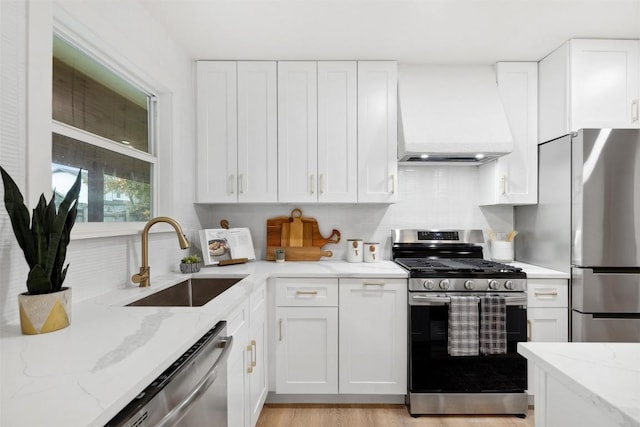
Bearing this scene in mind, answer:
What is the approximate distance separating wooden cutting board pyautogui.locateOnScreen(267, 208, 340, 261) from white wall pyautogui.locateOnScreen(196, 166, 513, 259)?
0.06 meters

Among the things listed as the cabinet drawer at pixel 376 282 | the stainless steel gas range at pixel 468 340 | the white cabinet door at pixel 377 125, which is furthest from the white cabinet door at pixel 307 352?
the white cabinet door at pixel 377 125

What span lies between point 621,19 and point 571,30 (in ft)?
0.86

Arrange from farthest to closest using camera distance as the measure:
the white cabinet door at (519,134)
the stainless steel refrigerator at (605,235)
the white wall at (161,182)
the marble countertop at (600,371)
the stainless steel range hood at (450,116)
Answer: the white cabinet door at (519,134) → the stainless steel range hood at (450,116) → the stainless steel refrigerator at (605,235) → the white wall at (161,182) → the marble countertop at (600,371)

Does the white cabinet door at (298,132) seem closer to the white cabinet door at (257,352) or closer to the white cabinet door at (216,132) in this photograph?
the white cabinet door at (216,132)

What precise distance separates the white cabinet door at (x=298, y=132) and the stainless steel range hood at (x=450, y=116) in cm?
69

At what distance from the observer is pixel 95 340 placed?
1.00 meters

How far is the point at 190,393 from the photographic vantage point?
3.24 ft

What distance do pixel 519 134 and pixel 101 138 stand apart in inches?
112

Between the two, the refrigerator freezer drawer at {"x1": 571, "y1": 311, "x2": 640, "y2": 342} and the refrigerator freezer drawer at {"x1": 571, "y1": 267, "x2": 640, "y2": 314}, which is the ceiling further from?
the refrigerator freezer drawer at {"x1": 571, "y1": 311, "x2": 640, "y2": 342}

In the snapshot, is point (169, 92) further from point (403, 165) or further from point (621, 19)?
point (621, 19)

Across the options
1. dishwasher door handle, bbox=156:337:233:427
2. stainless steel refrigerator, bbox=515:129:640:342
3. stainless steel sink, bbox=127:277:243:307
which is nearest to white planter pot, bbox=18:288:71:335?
dishwasher door handle, bbox=156:337:233:427

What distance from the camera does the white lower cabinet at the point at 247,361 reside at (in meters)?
1.53

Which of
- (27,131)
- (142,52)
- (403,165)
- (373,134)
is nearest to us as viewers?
(27,131)

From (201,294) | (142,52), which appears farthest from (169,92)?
(201,294)
